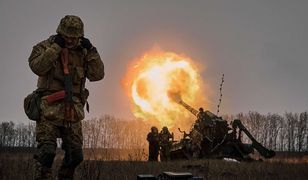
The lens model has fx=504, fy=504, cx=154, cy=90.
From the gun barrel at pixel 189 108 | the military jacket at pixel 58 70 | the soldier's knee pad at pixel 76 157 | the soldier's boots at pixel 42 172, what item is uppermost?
the gun barrel at pixel 189 108

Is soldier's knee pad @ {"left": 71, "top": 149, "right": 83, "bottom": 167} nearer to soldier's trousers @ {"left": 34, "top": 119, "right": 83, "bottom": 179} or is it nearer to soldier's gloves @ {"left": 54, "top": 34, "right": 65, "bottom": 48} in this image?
soldier's trousers @ {"left": 34, "top": 119, "right": 83, "bottom": 179}

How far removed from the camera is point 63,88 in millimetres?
6750

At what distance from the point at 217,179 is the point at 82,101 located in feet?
15.7

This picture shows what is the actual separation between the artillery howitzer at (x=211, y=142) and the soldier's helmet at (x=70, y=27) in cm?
1923

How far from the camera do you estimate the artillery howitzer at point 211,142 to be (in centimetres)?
2570

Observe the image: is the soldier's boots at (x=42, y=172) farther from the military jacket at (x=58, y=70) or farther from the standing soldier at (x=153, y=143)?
the standing soldier at (x=153, y=143)

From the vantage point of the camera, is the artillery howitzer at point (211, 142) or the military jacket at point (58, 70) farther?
the artillery howitzer at point (211, 142)

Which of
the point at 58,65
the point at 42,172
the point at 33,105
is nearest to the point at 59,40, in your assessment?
the point at 58,65

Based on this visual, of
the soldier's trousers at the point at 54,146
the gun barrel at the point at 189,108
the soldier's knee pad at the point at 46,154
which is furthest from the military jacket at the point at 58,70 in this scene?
the gun barrel at the point at 189,108

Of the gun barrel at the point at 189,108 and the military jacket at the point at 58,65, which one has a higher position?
the gun barrel at the point at 189,108

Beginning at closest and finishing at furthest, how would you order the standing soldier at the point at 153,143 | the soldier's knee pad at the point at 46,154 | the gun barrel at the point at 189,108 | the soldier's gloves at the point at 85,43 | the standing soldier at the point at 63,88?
the soldier's knee pad at the point at 46,154, the standing soldier at the point at 63,88, the soldier's gloves at the point at 85,43, the standing soldier at the point at 153,143, the gun barrel at the point at 189,108

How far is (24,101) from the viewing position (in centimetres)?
687

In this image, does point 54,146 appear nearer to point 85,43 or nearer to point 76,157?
point 76,157

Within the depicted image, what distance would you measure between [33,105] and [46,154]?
0.73 m
